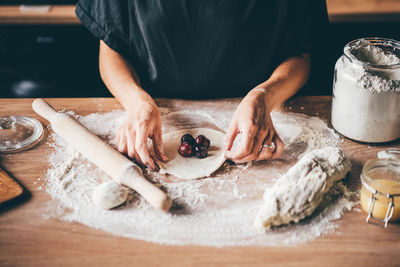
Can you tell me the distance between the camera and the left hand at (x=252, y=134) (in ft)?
3.45

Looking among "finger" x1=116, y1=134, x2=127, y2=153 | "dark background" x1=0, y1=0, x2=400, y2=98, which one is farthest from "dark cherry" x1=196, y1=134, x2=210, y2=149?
"dark background" x1=0, y1=0, x2=400, y2=98

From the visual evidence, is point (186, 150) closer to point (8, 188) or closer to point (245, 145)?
point (245, 145)

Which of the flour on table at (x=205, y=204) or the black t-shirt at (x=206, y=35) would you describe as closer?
the flour on table at (x=205, y=204)

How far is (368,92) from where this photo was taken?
1.03 metres

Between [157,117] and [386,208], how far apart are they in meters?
0.65

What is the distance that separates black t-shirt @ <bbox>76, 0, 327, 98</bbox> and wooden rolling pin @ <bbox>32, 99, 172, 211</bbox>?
0.33 meters

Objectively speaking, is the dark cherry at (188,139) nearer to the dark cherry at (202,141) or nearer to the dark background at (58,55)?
the dark cherry at (202,141)

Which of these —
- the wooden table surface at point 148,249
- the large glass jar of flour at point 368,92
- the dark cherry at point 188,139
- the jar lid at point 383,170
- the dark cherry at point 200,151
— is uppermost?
the large glass jar of flour at point 368,92

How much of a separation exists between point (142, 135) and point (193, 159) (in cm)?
17

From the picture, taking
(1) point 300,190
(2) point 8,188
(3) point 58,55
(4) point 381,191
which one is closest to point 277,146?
(1) point 300,190

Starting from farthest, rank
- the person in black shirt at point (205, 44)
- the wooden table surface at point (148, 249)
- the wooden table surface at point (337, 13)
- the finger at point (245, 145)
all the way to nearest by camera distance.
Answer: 1. the wooden table surface at point (337, 13)
2. the person in black shirt at point (205, 44)
3. the finger at point (245, 145)
4. the wooden table surface at point (148, 249)

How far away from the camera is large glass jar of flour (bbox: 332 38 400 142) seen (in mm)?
1029

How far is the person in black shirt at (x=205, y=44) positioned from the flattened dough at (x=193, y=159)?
0.48 ft

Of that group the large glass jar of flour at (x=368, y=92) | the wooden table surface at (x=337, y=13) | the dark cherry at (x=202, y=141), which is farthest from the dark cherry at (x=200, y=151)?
the wooden table surface at (x=337, y=13)
